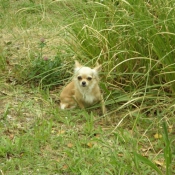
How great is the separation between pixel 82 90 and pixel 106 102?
386mm

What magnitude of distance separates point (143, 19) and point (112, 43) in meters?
0.67

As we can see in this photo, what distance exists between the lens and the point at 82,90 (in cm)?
525

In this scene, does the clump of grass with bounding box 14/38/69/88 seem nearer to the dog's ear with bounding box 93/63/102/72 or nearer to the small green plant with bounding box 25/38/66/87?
the small green plant with bounding box 25/38/66/87

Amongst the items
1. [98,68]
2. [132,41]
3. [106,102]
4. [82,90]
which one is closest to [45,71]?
[82,90]

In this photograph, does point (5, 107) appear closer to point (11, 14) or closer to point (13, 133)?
point (13, 133)

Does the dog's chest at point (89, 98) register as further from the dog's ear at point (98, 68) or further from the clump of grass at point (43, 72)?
the clump of grass at point (43, 72)

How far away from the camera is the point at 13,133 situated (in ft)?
14.5

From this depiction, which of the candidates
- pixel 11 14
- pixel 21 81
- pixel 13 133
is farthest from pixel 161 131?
pixel 11 14

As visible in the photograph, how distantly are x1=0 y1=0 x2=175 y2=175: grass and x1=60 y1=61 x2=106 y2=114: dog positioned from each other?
0.13m

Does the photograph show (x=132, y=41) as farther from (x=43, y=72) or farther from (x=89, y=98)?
(x=43, y=72)

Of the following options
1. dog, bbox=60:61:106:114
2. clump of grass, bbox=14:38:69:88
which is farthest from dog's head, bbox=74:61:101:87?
clump of grass, bbox=14:38:69:88

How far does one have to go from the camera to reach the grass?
3830mm

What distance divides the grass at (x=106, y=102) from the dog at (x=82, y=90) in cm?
13

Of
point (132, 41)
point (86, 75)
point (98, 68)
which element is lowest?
point (86, 75)
